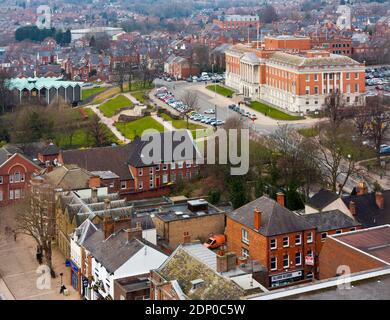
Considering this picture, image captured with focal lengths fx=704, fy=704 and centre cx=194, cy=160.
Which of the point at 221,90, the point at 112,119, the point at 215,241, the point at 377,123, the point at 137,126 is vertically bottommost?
the point at 112,119

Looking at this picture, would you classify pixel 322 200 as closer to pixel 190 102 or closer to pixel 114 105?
pixel 190 102

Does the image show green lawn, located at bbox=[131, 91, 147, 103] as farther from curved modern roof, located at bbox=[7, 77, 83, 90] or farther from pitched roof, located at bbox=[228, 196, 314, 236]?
pitched roof, located at bbox=[228, 196, 314, 236]

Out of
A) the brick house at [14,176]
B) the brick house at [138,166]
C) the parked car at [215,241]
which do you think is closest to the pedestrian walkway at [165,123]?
the brick house at [138,166]

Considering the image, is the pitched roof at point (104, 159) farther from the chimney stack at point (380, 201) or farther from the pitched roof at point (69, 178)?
the chimney stack at point (380, 201)

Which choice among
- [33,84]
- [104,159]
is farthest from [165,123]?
[33,84]

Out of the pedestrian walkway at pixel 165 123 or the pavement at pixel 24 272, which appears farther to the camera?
the pedestrian walkway at pixel 165 123

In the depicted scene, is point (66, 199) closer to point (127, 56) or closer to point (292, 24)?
point (127, 56)

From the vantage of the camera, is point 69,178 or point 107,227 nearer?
point 107,227
